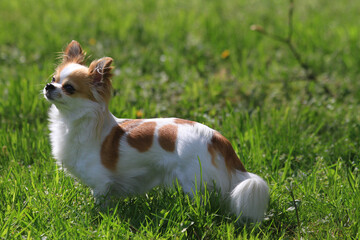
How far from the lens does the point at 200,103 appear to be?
4.92 metres

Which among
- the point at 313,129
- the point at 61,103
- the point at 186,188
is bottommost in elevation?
the point at 313,129

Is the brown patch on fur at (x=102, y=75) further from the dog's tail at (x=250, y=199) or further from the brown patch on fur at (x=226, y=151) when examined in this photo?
the dog's tail at (x=250, y=199)

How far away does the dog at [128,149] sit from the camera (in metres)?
2.89

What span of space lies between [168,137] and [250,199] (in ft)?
2.01

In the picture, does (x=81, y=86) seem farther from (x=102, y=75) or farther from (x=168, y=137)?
(x=168, y=137)

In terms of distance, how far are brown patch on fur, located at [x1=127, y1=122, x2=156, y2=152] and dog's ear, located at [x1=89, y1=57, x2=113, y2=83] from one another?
37 cm

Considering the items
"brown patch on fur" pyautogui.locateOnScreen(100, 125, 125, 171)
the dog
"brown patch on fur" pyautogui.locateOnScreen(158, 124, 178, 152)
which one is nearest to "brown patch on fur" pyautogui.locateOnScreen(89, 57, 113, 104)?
the dog

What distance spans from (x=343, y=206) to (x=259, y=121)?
55.1 inches

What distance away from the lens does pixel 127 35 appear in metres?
6.64

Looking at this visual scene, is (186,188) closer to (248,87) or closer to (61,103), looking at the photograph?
(61,103)

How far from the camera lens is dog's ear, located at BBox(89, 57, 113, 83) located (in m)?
2.90

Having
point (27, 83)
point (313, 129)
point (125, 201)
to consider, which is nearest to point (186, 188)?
point (125, 201)

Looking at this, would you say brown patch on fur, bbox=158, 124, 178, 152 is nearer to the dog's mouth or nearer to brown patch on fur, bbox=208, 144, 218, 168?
brown patch on fur, bbox=208, 144, 218, 168

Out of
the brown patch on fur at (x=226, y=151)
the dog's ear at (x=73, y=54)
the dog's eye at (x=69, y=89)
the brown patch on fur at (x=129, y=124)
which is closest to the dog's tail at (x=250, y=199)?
the brown patch on fur at (x=226, y=151)
